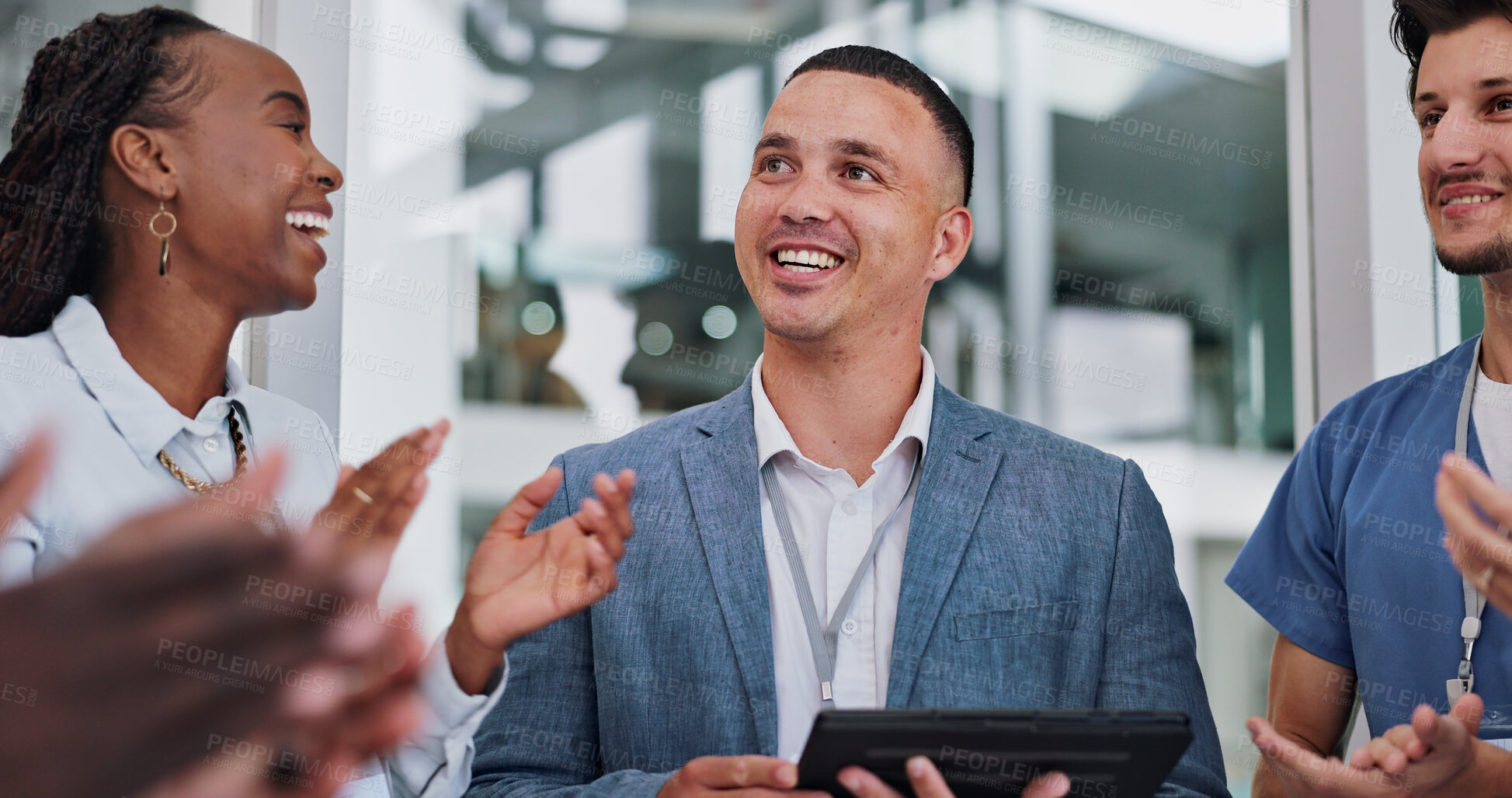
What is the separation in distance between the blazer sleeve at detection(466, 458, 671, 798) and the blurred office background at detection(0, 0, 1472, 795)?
72 cm

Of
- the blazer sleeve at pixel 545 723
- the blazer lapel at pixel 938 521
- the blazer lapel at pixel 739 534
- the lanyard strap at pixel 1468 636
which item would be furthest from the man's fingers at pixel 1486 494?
the blazer sleeve at pixel 545 723

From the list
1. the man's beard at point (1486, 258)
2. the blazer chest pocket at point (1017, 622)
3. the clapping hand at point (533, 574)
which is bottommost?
the blazer chest pocket at point (1017, 622)

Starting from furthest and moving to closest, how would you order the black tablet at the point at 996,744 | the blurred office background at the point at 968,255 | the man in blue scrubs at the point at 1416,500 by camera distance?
the blurred office background at the point at 968,255 < the man in blue scrubs at the point at 1416,500 < the black tablet at the point at 996,744

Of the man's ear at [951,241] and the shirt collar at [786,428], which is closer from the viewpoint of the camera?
the shirt collar at [786,428]

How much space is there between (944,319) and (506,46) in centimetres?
160

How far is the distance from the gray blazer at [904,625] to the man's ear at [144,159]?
2.68ft

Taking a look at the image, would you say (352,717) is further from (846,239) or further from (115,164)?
(846,239)

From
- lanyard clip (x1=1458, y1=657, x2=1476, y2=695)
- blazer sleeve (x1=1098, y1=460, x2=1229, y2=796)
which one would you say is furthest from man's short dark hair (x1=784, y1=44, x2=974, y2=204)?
lanyard clip (x1=1458, y1=657, x2=1476, y2=695)

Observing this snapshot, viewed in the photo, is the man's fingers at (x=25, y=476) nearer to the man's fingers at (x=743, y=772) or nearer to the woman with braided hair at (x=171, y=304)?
the woman with braided hair at (x=171, y=304)

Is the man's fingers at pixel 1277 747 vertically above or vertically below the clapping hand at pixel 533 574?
below

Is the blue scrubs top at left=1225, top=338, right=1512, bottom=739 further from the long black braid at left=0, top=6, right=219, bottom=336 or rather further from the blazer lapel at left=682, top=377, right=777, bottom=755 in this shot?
the long black braid at left=0, top=6, right=219, bottom=336

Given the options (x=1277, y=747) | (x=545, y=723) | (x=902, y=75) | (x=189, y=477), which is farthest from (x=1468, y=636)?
(x=189, y=477)

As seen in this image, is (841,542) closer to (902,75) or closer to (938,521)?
(938,521)

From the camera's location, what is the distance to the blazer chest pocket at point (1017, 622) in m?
1.96
